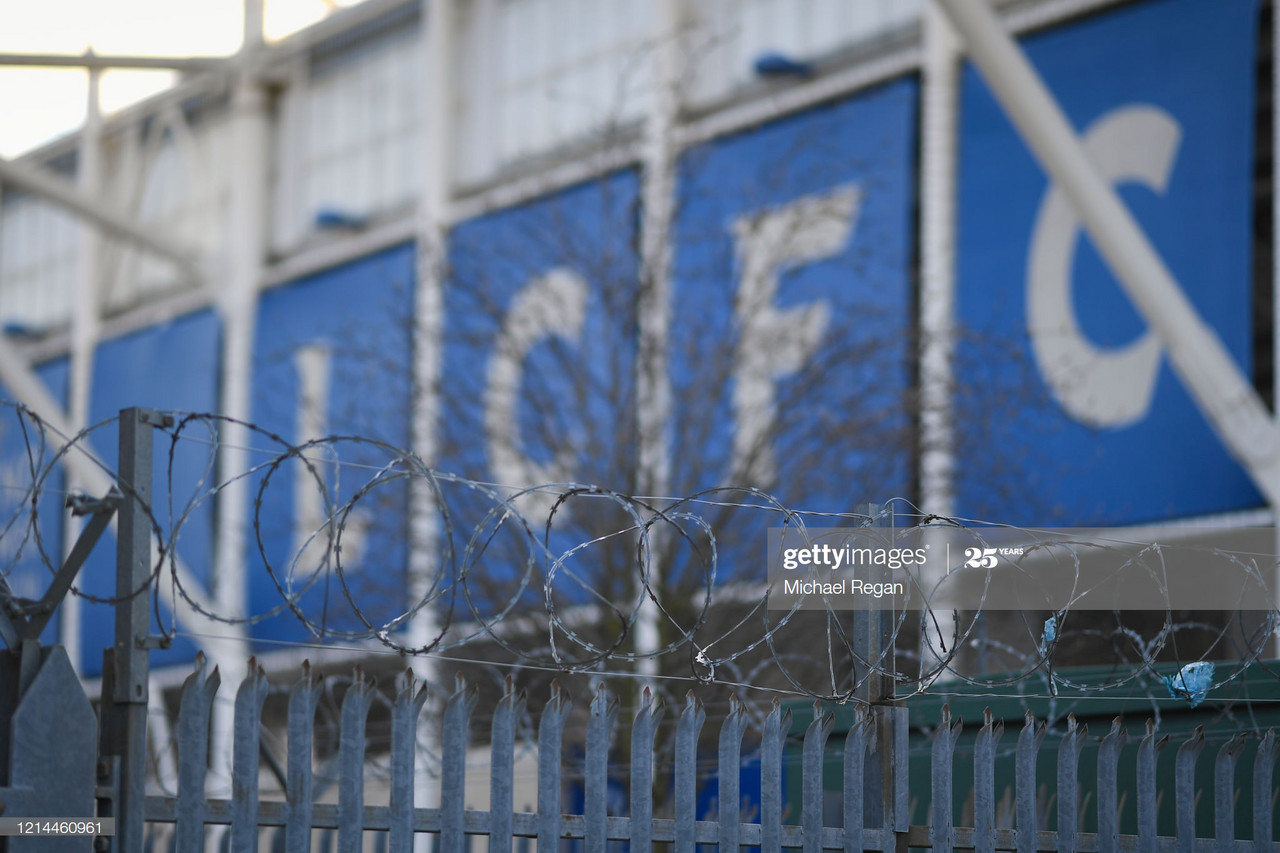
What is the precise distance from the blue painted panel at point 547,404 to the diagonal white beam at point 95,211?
9.36 metres

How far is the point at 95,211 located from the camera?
2030cm

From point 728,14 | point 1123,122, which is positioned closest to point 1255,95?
point 1123,122

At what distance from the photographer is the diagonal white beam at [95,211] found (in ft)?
62.3


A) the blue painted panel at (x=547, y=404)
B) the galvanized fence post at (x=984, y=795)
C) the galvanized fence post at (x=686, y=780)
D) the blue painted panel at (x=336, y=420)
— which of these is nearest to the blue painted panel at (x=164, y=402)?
the blue painted panel at (x=336, y=420)

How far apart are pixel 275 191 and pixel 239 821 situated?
19339mm

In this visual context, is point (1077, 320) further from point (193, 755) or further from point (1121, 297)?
point (193, 755)

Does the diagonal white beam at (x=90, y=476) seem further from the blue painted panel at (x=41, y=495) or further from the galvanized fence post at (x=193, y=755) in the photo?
the galvanized fence post at (x=193, y=755)

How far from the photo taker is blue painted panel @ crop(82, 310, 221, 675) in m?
21.7

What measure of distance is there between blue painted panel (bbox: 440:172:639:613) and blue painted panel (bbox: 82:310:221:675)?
10.2 metres

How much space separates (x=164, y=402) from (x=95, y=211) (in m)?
3.86

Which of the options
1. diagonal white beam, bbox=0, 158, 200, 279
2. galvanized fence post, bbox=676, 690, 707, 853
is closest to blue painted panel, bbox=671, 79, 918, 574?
galvanized fence post, bbox=676, 690, 707, 853

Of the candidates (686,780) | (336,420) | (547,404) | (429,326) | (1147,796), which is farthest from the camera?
(336,420)

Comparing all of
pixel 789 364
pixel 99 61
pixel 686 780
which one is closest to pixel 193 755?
pixel 686 780

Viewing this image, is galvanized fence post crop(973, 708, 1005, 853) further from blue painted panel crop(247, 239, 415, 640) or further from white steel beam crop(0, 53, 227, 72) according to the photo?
white steel beam crop(0, 53, 227, 72)
